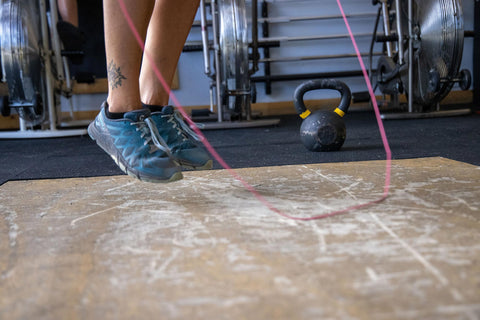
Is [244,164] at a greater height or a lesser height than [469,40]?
lesser

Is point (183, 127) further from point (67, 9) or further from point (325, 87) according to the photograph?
point (67, 9)

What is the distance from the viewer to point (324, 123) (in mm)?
1832

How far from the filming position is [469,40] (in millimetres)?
4551

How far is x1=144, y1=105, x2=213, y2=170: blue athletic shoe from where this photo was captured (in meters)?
1.10

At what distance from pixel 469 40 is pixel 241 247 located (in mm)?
4666

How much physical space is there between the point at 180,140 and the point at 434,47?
8.04ft

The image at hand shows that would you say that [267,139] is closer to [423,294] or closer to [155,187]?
[155,187]

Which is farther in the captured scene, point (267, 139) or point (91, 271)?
point (267, 139)

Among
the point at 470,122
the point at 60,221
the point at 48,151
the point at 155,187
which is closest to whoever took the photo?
the point at 60,221

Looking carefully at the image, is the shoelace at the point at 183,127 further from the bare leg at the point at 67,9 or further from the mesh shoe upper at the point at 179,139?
the bare leg at the point at 67,9

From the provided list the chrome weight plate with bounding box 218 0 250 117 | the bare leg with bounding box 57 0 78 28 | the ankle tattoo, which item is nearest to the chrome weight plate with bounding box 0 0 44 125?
the bare leg with bounding box 57 0 78 28

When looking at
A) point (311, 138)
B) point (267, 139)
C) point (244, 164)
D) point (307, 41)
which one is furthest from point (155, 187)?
point (307, 41)

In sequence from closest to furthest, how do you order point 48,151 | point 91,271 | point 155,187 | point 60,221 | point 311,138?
point 91,271
point 60,221
point 155,187
point 311,138
point 48,151

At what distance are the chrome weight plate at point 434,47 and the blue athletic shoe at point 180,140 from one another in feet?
7.46
